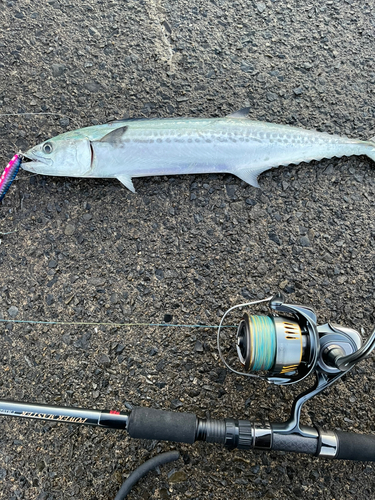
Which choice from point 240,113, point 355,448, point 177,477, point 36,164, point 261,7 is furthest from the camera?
point 261,7

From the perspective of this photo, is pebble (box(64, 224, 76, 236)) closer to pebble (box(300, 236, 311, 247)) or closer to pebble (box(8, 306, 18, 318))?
pebble (box(8, 306, 18, 318))

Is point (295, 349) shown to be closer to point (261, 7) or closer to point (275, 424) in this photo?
point (275, 424)

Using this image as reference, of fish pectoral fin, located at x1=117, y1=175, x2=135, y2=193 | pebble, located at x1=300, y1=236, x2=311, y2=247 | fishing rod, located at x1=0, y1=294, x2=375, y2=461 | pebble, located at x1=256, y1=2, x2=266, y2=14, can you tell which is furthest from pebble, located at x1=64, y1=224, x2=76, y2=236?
pebble, located at x1=256, y1=2, x2=266, y2=14

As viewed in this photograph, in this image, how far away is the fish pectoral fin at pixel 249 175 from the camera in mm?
2326

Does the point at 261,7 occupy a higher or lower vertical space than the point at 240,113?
higher

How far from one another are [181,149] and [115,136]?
45cm

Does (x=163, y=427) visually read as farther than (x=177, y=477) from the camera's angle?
No

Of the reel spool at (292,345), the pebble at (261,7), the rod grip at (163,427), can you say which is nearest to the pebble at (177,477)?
the rod grip at (163,427)

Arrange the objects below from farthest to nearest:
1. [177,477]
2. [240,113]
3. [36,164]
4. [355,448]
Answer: [240,113]
[36,164]
[177,477]
[355,448]

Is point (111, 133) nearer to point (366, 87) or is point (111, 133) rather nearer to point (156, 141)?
point (156, 141)

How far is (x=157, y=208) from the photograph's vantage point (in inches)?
92.7

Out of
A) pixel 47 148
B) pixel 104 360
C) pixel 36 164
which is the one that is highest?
pixel 47 148

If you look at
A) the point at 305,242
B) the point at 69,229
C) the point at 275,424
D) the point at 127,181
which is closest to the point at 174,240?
the point at 127,181

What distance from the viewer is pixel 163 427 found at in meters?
1.66
